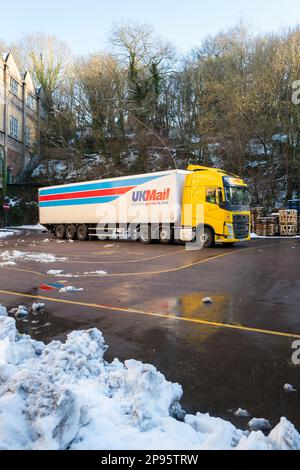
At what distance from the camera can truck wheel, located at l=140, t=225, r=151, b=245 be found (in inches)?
874

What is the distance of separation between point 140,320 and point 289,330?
258cm

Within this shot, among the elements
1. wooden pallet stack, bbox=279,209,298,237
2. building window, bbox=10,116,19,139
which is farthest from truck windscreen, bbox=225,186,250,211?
building window, bbox=10,116,19,139

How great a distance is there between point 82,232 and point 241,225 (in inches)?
475

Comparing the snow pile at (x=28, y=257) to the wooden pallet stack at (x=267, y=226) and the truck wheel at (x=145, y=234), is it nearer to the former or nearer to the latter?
the truck wheel at (x=145, y=234)

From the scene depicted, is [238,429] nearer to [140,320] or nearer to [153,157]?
[140,320]

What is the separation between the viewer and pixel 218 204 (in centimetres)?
1884

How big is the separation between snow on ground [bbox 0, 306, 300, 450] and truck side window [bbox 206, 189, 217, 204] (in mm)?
15792

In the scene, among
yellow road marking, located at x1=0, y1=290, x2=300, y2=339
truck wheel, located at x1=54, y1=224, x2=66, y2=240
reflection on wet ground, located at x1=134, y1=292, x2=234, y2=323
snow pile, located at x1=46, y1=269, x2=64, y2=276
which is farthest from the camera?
truck wheel, located at x1=54, y1=224, x2=66, y2=240

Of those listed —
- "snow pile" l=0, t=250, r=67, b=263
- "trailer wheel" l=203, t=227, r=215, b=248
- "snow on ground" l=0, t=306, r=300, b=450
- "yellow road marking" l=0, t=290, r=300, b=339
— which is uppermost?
"trailer wheel" l=203, t=227, r=215, b=248

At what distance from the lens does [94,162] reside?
44.9 m

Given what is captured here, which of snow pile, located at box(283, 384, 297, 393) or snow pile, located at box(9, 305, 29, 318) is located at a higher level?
snow pile, located at box(9, 305, 29, 318)

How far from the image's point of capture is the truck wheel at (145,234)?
72.8 feet

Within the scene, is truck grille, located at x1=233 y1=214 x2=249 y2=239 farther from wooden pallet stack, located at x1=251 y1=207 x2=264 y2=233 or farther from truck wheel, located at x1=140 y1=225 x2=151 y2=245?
wooden pallet stack, located at x1=251 y1=207 x2=264 y2=233

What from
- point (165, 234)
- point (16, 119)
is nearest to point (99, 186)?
point (165, 234)
